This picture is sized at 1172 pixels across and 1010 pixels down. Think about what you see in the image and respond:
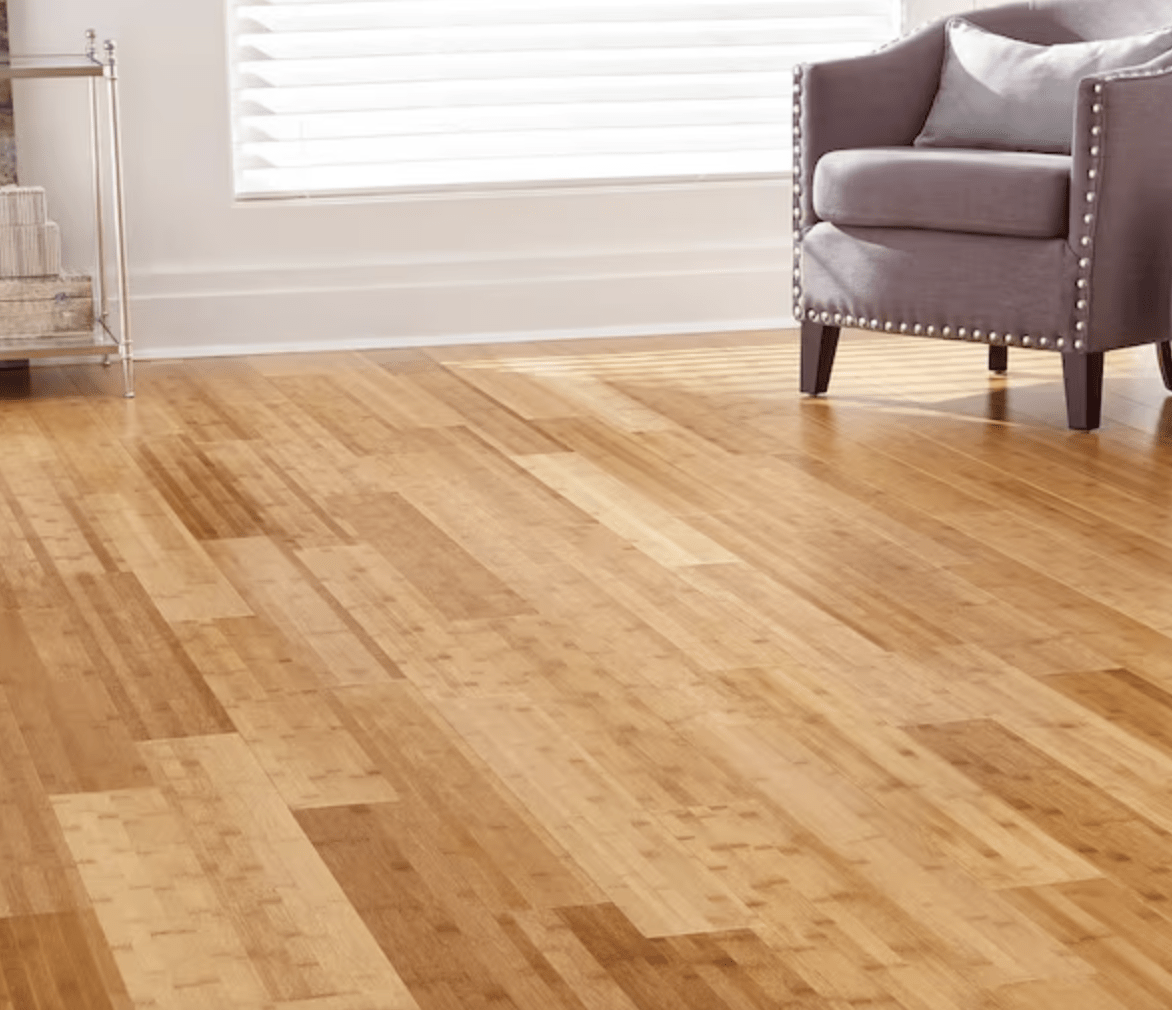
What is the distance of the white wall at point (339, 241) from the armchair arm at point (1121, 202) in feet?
4.18

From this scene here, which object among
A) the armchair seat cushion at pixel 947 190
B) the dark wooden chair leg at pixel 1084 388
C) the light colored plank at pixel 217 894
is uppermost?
the armchair seat cushion at pixel 947 190

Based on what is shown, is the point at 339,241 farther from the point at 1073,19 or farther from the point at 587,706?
the point at 587,706

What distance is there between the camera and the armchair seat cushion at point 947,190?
11.8 ft

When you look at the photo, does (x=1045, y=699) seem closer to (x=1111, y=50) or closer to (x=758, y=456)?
(x=758, y=456)

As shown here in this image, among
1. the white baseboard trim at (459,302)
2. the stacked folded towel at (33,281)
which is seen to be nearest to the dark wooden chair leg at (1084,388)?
the white baseboard trim at (459,302)

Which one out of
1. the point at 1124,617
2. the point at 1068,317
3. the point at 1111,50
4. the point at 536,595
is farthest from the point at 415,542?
the point at 1111,50

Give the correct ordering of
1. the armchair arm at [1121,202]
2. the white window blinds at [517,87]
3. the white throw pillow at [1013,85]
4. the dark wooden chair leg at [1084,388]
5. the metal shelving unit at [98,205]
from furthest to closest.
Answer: the white window blinds at [517,87], the metal shelving unit at [98,205], the white throw pillow at [1013,85], the dark wooden chair leg at [1084,388], the armchair arm at [1121,202]

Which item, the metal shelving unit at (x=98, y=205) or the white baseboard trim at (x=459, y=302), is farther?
the white baseboard trim at (x=459, y=302)

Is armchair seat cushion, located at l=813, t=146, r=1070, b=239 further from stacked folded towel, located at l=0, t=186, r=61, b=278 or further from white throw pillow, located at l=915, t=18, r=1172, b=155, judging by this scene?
stacked folded towel, located at l=0, t=186, r=61, b=278

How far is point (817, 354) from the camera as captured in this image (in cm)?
400

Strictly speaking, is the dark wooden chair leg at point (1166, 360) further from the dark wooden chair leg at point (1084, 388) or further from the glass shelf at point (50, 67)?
the glass shelf at point (50, 67)

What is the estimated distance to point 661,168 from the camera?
4.77 m

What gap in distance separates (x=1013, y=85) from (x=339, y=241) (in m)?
1.47

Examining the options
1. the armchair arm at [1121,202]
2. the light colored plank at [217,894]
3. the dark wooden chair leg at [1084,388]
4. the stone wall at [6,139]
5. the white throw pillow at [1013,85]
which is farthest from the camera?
the stone wall at [6,139]
